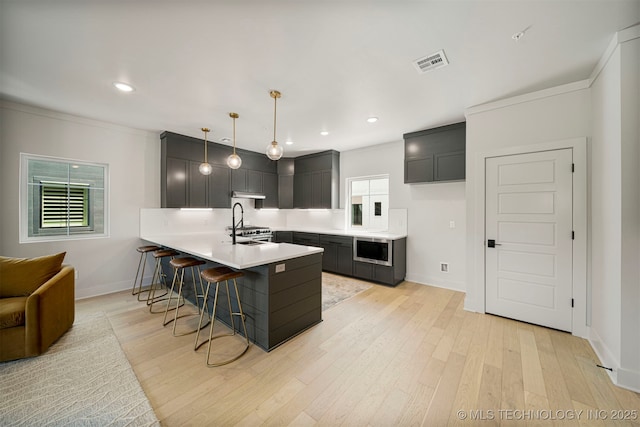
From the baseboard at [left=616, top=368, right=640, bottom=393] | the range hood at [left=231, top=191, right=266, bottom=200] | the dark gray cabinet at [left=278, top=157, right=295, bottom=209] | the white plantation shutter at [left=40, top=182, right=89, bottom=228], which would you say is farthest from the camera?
the dark gray cabinet at [left=278, top=157, right=295, bottom=209]

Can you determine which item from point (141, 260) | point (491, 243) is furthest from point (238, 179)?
point (491, 243)

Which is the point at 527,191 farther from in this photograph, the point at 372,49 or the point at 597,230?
the point at 372,49

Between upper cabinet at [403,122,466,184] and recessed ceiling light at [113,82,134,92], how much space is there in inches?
157

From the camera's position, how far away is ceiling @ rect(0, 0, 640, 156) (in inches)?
65.6

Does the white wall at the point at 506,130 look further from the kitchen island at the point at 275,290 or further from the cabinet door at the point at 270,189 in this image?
the cabinet door at the point at 270,189

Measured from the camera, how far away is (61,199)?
361 cm

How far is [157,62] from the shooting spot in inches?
87.4

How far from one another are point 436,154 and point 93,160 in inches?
216

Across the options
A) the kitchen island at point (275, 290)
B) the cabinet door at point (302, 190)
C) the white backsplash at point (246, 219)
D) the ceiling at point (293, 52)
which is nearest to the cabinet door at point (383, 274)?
the white backsplash at point (246, 219)

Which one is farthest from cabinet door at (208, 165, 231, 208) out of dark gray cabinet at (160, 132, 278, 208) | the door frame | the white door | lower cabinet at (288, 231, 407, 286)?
the door frame

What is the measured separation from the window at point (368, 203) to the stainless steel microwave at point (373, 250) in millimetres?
697

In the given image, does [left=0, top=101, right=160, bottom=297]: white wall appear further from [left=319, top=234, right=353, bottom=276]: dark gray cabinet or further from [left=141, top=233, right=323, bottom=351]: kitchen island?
[left=319, top=234, right=353, bottom=276]: dark gray cabinet

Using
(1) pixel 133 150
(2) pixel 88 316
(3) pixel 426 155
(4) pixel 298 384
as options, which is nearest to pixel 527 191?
(3) pixel 426 155

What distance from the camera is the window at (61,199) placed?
3.30 m
